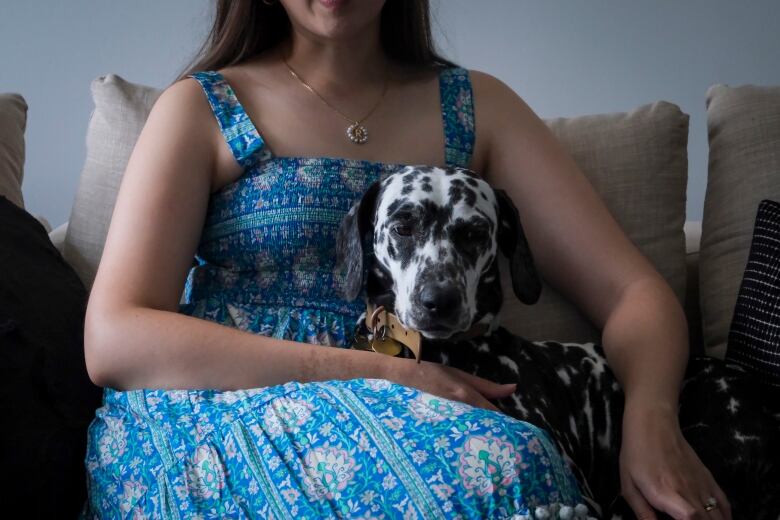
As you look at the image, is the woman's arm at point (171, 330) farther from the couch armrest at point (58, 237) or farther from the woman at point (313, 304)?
the couch armrest at point (58, 237)

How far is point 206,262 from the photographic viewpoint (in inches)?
71.3

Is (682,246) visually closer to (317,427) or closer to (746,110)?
(746,110)

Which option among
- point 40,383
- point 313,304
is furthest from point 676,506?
point 40,383

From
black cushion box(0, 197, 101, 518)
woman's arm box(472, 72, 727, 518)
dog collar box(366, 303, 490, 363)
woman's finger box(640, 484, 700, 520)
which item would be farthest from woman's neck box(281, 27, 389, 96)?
woman's finger box(640, 484, 700, 520)

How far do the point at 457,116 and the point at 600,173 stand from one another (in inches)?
16.4

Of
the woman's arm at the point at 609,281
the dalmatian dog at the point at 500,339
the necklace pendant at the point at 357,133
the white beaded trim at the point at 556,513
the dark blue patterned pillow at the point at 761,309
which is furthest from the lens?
the necklace pendant at the point at 357,133

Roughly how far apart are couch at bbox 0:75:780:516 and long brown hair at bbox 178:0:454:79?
0.26 meters

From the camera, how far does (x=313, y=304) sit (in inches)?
67.9

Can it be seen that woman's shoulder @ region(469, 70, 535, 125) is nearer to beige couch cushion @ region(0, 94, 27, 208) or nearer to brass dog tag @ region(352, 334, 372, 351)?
brass dog tag @ region(352, 334, 372, 351)

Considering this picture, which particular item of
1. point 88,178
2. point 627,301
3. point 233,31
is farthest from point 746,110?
point 88,178

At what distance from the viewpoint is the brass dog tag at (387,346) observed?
162 centimetres

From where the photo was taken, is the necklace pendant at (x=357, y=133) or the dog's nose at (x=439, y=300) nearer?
the dog's nose at (x=439, y=300)

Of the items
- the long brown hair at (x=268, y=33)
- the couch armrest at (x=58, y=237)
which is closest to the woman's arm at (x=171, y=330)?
the long brown hair at (x=268, y=33)

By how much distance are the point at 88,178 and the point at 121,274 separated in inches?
25.4
